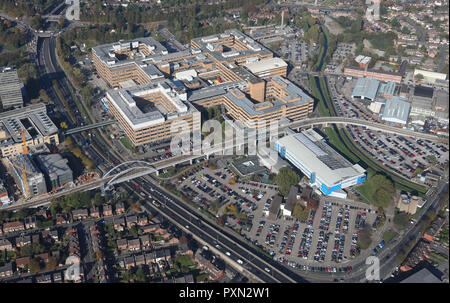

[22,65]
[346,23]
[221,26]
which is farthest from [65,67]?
[346,23]

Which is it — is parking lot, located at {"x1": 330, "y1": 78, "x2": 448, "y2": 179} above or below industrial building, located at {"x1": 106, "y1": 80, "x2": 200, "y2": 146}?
below

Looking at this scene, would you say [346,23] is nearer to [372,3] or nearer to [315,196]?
[372,3]

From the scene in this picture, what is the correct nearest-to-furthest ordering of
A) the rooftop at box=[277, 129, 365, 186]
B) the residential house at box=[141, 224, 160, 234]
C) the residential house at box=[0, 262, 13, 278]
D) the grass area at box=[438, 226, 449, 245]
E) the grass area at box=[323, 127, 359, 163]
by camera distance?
the residential house at box=[0, 262, 13, 278] < the grass area at box=[438, 226, 449, 245] < the residential house at box=[141, 224, 160, 234] < the rooftop at box=[277, 129, 365, 186] < the grass area at box=[323, 127, 359, 163]

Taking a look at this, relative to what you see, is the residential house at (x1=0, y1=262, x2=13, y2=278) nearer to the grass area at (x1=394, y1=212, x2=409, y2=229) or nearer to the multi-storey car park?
the multi-storey car park

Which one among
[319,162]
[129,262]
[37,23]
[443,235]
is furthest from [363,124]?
[37,23]

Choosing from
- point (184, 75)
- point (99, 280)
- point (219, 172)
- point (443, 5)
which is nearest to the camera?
point (99, 280)

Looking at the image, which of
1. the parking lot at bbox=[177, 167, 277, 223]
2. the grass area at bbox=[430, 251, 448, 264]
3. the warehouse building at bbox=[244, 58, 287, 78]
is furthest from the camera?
the warehouse building at bbox=[244, 58, 287, 78]

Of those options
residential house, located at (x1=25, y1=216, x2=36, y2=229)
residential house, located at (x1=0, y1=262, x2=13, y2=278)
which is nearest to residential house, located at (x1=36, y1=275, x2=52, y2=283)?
residential house, located at (x1=0, y1=262, x2=13, y2=278)
